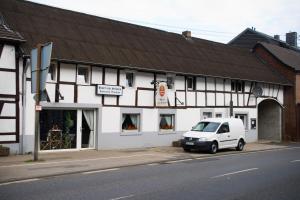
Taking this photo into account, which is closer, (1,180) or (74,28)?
(1,180)

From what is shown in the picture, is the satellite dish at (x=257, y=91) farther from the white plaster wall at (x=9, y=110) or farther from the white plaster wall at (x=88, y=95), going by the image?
the white plaster wall at (x=9, y=110)

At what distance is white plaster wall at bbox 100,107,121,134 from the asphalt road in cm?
685

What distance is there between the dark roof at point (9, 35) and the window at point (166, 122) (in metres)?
10.2

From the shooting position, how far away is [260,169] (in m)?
15.6

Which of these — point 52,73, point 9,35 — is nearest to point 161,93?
point 52,73

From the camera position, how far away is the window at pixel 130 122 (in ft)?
79.0

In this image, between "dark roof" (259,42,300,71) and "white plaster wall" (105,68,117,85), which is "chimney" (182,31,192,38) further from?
"white plaster wall" (105,68,117,85)

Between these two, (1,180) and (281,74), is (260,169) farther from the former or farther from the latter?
(281,74)

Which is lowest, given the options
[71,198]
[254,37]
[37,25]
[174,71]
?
[71,198]

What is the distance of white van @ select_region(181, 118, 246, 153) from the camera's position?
22422mm

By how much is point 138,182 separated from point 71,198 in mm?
2954

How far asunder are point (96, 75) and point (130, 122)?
3645mm

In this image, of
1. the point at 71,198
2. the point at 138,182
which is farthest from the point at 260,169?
the point at 71,198

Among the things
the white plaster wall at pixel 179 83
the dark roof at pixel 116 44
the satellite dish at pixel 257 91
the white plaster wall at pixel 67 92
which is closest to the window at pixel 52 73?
the white plaster wall at pixel 67 92
